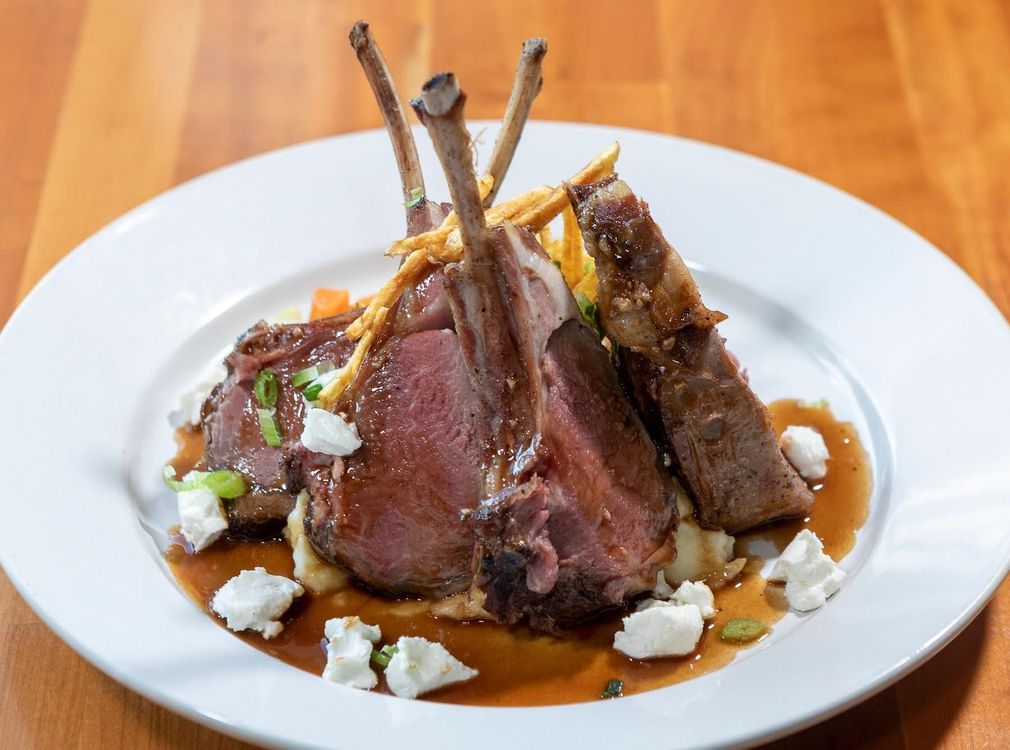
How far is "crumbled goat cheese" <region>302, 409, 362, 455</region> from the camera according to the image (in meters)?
3.17

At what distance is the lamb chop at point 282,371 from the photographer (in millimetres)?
3471

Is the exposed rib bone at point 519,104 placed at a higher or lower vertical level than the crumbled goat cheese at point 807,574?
higher

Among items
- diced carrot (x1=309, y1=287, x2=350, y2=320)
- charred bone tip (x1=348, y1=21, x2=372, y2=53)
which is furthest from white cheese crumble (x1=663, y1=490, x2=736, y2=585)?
charred bone tip (x1=348, y1=21, x2=372, y2=53)

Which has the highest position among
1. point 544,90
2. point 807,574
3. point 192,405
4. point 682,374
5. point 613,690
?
point 544,90

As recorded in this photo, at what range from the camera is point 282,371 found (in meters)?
3.58

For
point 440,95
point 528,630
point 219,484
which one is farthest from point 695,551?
point 440,95

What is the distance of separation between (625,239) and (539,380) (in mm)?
423

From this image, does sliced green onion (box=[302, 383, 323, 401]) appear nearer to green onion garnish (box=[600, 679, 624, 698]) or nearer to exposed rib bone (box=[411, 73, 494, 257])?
exposed rib bone (box=[411, 73, 494, 257])

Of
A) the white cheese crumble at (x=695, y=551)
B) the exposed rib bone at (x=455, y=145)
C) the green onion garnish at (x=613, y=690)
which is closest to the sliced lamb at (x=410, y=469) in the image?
the exposed rib bone at (x=455, y=145)

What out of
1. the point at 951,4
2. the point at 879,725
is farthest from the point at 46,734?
the point at 951,4

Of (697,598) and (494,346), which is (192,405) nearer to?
(494,346)

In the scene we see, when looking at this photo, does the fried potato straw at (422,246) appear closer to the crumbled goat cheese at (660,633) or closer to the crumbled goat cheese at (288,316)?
the crumbled goat cheese at (288,316)

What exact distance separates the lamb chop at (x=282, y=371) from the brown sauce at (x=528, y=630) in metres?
0.15

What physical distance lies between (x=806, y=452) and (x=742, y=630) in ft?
2.45
